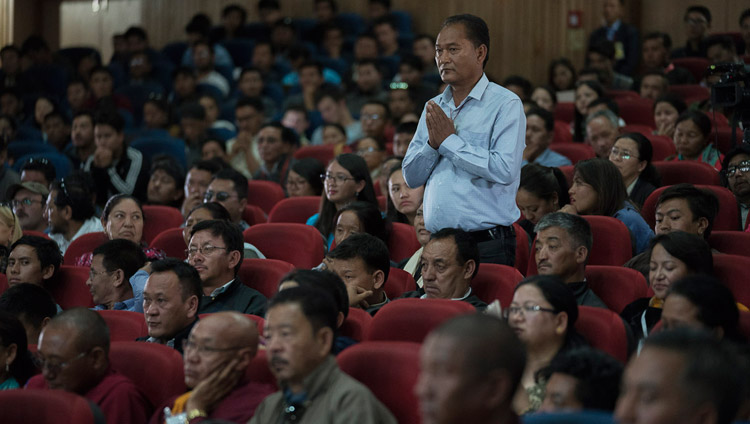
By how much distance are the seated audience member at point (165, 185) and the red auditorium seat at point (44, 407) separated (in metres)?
2.84

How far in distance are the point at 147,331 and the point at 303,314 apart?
99 centimetres

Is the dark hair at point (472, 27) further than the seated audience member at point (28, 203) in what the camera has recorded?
No

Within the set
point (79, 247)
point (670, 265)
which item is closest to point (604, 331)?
point (670, 265)

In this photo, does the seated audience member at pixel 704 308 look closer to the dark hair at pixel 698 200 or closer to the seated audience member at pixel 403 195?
the dark hair at pixel 698 200

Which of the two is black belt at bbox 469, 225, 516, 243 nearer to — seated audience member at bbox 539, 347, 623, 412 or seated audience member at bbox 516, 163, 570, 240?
seated audience member at bbox 516, 163, 570, 240

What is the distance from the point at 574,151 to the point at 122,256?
263 cm

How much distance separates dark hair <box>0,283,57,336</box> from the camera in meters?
3.21

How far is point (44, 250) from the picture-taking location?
3.71 m

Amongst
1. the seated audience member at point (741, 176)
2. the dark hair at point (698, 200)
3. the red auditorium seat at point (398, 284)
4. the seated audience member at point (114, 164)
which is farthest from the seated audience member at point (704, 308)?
the seated audience member at point (114, 164)

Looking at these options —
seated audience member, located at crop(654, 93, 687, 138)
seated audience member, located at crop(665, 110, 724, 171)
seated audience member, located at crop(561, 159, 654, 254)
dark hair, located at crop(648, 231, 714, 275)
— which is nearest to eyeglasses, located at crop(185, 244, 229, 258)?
seated audience member, located at crop(561, 159, 654, 254)

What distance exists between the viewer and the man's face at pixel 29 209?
470 centimetres

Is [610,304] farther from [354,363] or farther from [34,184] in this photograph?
[34,184]

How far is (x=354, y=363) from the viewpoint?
2348 mm

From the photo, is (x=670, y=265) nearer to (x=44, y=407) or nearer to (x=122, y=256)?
(x=44, y=407)
